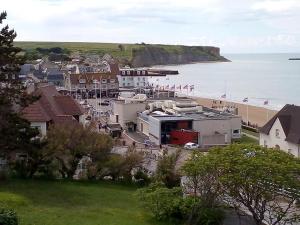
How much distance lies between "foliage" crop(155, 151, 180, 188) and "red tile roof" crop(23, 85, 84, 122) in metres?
7.65

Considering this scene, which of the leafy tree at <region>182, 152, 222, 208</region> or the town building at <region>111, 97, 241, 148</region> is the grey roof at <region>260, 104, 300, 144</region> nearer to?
the town building at <region>111, 97, 241, 148</region>

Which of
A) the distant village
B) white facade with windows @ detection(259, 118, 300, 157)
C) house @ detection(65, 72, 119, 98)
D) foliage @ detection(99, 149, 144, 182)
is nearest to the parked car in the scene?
the distant village

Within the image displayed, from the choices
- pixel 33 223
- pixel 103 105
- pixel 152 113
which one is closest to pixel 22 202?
→ pixel 33 223

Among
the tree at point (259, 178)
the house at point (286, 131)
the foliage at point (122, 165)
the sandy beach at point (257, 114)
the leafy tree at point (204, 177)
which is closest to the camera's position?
the tree at point (259, 178)

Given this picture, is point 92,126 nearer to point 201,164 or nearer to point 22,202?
point 22,202

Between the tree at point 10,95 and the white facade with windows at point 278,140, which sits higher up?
the tree at point 10,95

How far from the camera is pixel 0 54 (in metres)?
23.2

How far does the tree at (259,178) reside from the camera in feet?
49.8


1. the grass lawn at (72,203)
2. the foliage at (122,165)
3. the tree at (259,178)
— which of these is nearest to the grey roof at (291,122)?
the foliage at (122,165)

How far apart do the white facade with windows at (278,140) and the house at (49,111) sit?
14.7 m

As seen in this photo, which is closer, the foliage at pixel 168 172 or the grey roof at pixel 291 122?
the foliage at pixel 168 172

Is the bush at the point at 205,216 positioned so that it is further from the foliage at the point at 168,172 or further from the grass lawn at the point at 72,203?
the foliage at the point at 168,172

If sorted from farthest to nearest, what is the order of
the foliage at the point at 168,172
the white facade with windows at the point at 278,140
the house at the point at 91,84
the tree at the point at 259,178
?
the house at the point at 91,84 < the white facade with windows at the point at 278,140 < the foliage at the point at 168,172 < the tree at the point at 259,178

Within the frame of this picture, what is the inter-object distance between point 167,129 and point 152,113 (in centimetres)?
624
